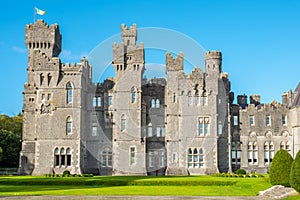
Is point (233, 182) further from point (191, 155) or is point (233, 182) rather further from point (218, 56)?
point (218, 56)

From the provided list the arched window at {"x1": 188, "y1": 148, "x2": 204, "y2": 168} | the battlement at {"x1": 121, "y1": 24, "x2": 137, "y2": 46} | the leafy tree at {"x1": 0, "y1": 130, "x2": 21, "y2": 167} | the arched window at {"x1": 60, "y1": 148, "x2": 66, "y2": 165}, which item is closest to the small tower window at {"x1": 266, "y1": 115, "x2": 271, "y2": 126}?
the arched window at {"x1": 188, "y1": 148, "x2": 204, "y2": 168}

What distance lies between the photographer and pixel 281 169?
30516 mm

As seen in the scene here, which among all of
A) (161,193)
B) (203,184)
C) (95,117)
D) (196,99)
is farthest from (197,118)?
(161,193)

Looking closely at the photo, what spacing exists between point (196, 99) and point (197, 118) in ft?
6.94

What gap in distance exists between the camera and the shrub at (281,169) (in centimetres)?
3025

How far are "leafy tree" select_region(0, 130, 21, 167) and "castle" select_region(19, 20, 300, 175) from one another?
40.3ft

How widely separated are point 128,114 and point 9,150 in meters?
21.2

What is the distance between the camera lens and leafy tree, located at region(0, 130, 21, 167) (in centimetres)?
6272

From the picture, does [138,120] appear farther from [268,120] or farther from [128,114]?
[268,120]

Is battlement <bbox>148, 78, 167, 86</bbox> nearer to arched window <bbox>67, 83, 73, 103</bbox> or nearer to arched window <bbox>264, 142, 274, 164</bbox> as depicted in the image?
arched window <bbox>67, 83, 73, 103</bbox>

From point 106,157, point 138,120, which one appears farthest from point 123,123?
point 106,157

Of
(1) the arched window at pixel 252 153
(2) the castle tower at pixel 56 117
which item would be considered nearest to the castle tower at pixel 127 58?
(2) the castle tower at pixel 56 117

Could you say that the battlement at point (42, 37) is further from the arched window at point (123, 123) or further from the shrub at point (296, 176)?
the shrub at point (296, 176)

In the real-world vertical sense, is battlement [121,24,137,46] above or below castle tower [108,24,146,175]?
above
